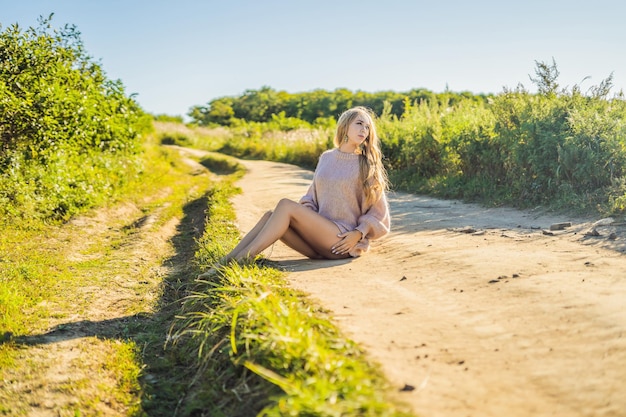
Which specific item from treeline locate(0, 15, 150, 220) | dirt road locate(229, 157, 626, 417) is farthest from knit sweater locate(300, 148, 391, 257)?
treeline locate(0, 15, 150, 220)

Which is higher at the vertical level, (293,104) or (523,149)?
(293,104)

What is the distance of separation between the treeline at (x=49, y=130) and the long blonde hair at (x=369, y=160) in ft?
16.6

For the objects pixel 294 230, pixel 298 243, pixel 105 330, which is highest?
pixel 294 230

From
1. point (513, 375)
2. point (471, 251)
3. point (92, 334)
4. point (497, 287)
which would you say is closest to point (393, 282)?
point (497, 287)

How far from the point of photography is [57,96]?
9.71m

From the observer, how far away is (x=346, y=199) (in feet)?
20.6

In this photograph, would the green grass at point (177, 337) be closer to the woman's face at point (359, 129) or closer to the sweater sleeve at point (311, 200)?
the sweater sleeve at point (311, 200)

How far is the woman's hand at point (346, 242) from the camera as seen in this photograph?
20.1 ft

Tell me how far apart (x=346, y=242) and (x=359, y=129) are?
1130 mm

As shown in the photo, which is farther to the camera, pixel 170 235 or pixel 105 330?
pixel 170 235

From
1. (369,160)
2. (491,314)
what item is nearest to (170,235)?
(369,160)

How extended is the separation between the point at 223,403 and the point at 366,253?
3.20 m

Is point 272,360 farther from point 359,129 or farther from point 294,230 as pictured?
point 359,129

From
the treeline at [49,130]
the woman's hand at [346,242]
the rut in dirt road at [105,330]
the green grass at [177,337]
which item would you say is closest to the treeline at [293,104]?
the treeline at [49,130]
